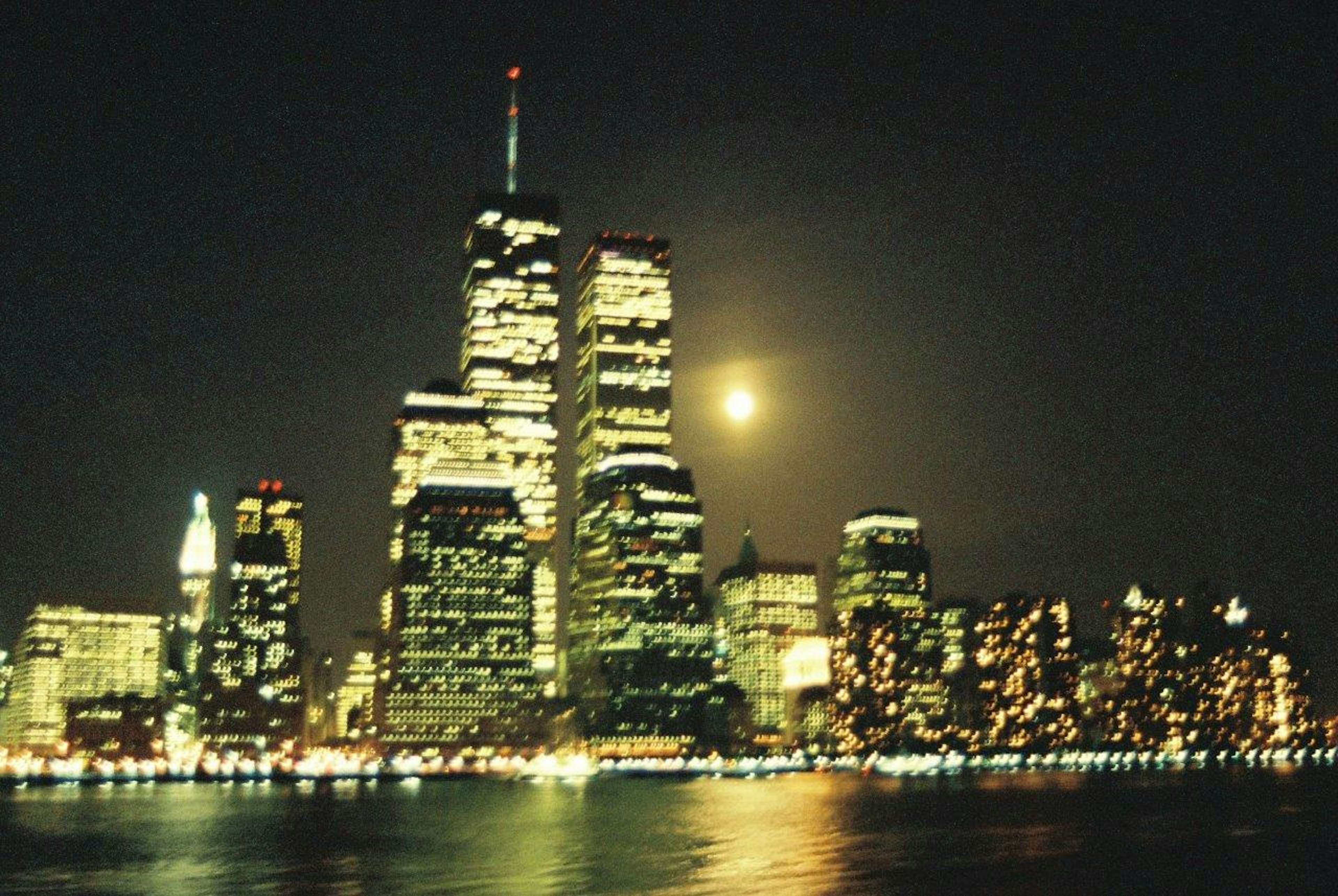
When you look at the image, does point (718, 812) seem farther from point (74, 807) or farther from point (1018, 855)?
point (74, 807)

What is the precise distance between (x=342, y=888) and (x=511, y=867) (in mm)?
10638

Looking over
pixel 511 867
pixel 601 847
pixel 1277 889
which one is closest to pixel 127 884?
pixel 511 867

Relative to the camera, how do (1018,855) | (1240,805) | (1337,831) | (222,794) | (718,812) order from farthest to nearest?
(222,794) < (1240,805) < (718,812) < (1337,831) < (1018,855)

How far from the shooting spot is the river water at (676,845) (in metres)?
66.6

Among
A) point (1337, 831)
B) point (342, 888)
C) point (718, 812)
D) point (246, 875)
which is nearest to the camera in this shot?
point (342, 888)

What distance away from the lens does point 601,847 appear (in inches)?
3339

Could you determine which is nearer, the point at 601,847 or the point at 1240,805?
the point at 601,847

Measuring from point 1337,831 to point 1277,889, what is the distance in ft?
125

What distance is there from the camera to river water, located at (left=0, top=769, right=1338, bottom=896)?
2621 inches

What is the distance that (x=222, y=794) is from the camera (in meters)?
176

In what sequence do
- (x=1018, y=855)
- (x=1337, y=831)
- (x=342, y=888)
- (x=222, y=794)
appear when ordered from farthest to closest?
(x=222, y=794), (x=1337, y=831), (x=1018, y=855), (x=342, y=888)

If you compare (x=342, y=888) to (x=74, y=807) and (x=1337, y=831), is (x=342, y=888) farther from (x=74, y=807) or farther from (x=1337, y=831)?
(x=74, y=807)

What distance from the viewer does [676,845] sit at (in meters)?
86.5

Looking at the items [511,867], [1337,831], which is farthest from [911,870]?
[1337,831]
